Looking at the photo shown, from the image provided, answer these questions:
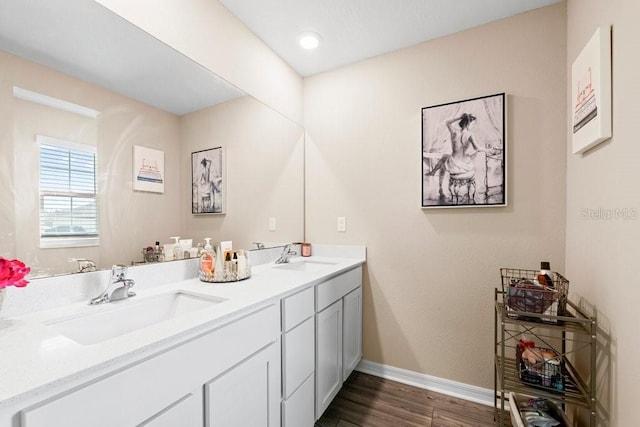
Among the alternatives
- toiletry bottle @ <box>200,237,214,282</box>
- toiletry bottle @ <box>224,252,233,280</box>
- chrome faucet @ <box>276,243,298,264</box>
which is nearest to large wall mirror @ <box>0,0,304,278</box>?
toiletry bottle @ <box>200,237,214,282</box>

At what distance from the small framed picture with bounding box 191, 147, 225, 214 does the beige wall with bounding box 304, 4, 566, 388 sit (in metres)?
0.90

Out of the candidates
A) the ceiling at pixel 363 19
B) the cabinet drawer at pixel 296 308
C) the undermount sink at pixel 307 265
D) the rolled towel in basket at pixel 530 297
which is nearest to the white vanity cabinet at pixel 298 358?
the cabinet drawer at pixel 296 308

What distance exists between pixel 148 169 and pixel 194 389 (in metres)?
0.98

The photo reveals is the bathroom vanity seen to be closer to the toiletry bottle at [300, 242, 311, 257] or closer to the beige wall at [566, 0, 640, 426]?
the toiletry bottle at [300, 242, 311, 257]

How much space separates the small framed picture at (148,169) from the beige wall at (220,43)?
0.54 m

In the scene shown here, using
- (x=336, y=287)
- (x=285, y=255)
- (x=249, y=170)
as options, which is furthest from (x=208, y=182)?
(x=336, y=287)

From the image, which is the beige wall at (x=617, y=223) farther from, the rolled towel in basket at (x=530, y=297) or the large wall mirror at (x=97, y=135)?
the large wall mirror at (x=97, y=135)

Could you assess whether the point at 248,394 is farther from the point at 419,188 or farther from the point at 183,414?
the point at 419,188

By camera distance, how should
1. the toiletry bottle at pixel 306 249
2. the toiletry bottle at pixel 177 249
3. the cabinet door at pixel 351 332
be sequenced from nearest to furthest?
the toiletry bottle at pixel 177 249
the cabinet door at pixel 351 332
the toiletry bottle at pixel 306 249

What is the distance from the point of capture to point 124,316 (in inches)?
42.9

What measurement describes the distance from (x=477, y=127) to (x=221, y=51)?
1.62m

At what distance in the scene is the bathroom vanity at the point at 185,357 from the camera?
63cm

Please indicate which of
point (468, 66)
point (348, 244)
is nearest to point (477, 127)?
point (468, 66)

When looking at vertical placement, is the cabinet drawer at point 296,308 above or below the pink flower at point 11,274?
below
